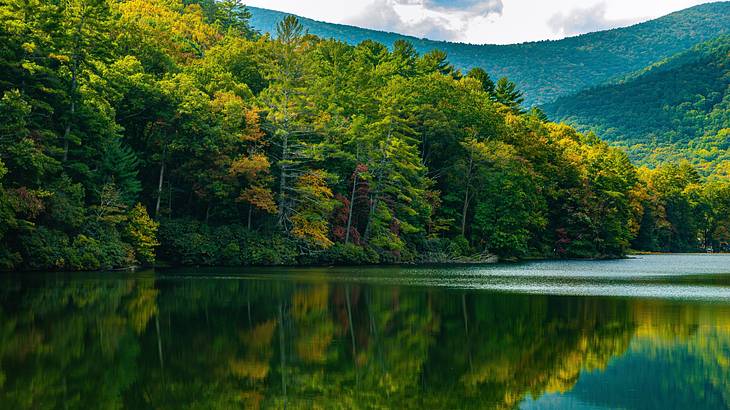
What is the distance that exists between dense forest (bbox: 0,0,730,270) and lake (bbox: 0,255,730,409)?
1306cm

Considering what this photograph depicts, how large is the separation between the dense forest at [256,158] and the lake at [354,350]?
→ 13.1 meters

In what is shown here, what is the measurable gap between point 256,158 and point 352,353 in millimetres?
35021

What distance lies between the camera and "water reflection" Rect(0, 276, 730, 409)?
10.9 metres

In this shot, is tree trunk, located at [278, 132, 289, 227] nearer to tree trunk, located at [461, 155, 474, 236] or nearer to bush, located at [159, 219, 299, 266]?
bush, located at [159, 219, 299, 266]

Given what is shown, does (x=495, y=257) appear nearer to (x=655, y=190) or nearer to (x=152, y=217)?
(x=152, y=217)

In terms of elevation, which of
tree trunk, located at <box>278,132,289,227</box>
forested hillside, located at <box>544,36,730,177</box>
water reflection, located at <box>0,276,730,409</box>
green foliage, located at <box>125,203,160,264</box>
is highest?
forested hillside, located at <box>544,36,730,177</box>

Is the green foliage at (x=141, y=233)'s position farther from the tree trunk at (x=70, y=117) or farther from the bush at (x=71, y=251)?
the tree trunk at (x=70, y=117)

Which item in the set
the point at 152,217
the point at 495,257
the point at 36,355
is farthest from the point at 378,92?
the point at 36,355

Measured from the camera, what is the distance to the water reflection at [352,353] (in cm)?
1090

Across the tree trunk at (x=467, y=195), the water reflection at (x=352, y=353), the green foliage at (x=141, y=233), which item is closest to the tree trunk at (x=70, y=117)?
the green foliage at (x=141, y=233)

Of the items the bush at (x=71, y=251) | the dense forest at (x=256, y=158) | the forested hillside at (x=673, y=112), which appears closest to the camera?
the bush at (x=71, y=251)

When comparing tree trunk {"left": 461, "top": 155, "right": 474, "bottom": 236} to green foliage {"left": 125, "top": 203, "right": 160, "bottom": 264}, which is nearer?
green foliage {"left": 125, "top": 203, "right": 160, "bottom": 264}

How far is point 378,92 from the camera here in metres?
65.6

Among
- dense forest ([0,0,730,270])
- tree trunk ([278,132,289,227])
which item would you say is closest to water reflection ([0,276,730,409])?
dense forest ([0,0,730,270])
